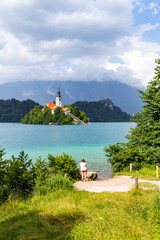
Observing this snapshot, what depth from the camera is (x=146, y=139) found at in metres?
17.8

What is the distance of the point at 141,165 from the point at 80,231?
14.1 metres

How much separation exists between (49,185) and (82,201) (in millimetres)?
2977

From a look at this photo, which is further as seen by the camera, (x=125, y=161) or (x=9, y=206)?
(x=125, y=161)

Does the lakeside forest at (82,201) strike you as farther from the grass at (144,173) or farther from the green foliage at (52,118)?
the green foliage at (52,118)

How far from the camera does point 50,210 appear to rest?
7.59 meters

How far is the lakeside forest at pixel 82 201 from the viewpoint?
512 centimetres

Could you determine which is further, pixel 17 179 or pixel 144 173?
pixel 144 173

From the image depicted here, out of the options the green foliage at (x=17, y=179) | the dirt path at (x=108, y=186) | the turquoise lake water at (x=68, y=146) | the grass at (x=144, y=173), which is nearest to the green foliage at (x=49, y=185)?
the green foliage at (x=17, y=179)

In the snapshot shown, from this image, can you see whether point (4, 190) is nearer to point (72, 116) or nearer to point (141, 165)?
point (141, 165)

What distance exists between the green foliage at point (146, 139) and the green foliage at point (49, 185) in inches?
314

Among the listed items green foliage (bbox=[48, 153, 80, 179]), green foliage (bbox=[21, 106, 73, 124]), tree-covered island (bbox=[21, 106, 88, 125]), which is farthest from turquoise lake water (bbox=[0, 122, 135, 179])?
tree-covered island (bbox=[21, 106, 88, 125])

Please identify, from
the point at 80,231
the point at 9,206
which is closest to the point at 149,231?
the point at 80,231

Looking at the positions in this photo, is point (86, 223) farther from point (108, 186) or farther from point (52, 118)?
point (52, 118)

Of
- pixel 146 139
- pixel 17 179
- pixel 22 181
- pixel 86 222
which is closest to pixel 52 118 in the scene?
pixel 146 139
